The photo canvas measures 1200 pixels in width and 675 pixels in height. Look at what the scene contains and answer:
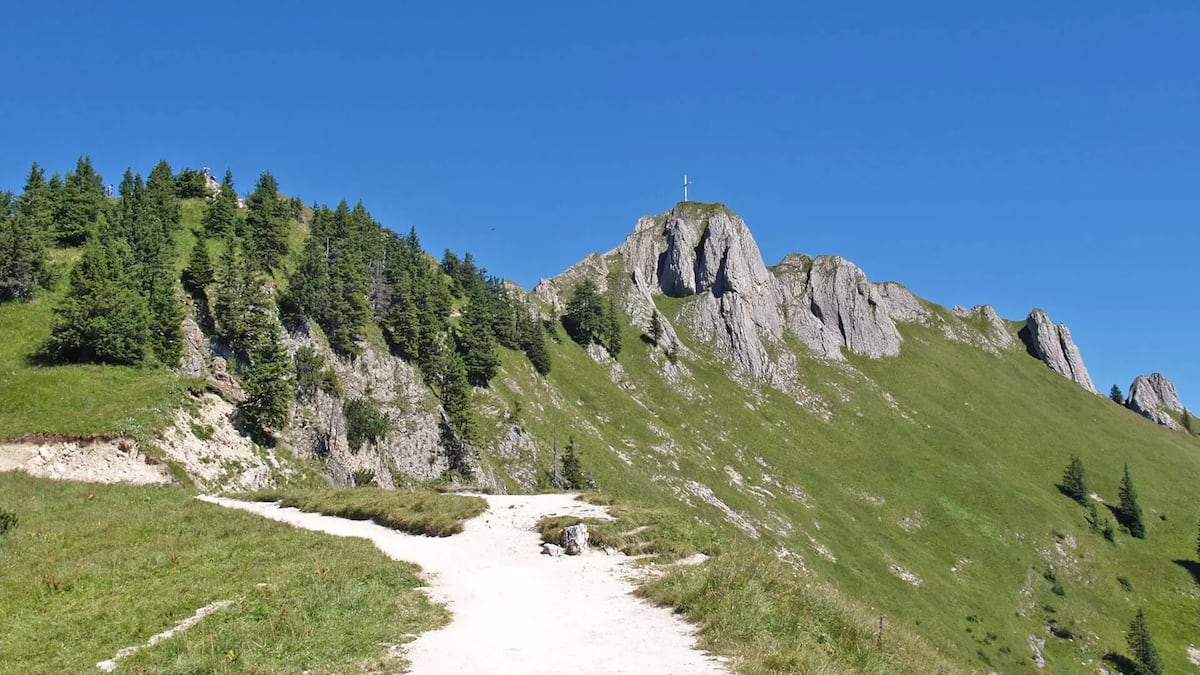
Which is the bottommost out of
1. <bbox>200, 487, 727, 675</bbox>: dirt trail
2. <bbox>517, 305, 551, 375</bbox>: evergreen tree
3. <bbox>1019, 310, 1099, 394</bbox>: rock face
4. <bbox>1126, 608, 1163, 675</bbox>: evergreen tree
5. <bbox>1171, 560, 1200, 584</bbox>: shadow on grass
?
<bbox>1126, 608, 1163, 675</bbox>: evergreen tree

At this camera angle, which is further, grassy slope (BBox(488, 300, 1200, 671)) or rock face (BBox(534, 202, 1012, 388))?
rock face (BBox(534, 202, 1012, 388))

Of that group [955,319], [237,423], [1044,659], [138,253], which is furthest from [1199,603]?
[138,253]

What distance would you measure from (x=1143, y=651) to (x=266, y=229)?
114319mm

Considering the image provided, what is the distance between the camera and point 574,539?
82.5 feet

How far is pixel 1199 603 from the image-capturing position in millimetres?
92062

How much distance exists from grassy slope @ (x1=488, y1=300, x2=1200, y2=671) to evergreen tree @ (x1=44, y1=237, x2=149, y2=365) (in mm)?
42828

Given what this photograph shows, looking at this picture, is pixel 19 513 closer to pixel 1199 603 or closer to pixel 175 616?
pixel 175 616

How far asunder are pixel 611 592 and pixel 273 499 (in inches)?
1137

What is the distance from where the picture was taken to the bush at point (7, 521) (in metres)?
25.7

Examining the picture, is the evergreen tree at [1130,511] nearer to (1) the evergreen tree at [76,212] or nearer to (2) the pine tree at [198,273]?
(2) the pine tree at [198,273]

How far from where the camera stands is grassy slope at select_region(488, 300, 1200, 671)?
8044cm

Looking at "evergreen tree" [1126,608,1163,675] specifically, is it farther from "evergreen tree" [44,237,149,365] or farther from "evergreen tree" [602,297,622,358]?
"evergreen tree" [44,237,149,365]

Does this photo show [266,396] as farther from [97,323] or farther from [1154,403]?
[1154,403]

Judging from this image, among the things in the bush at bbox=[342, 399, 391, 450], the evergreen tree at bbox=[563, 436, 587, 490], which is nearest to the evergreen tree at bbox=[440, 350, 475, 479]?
the bush at bbox=[342, 399, 391, 450]
